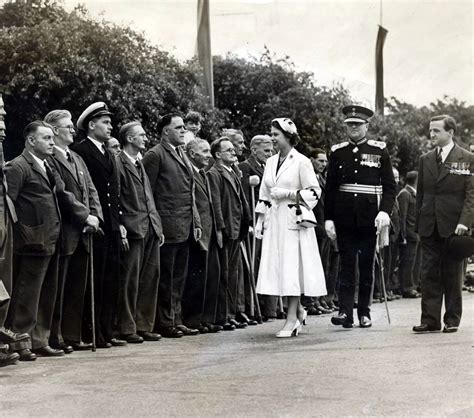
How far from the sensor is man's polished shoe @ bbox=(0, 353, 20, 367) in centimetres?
788

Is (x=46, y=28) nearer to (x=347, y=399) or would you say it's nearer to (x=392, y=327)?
(x=392, y=327)

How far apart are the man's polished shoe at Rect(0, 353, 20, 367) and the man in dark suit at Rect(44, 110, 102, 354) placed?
1.00m

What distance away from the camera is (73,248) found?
29.4 ft

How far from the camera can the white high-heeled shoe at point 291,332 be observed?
10.1m

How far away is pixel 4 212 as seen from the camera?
8.01m

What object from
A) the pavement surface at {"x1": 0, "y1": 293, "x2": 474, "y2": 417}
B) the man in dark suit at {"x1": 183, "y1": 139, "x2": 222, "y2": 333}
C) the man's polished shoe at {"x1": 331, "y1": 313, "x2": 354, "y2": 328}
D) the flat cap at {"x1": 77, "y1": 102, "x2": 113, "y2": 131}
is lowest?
the pavement surface at {"x1": 0, "y1": 293, "x2": 474, "y2": 417}

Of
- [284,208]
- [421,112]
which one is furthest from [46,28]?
[421,112]

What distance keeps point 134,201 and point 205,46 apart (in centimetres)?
1439

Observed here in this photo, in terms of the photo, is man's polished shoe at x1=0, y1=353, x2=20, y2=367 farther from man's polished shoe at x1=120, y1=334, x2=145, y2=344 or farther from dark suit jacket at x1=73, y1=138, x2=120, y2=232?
dark suit jacket at x1=73, y1=138, x2=120, y2=232

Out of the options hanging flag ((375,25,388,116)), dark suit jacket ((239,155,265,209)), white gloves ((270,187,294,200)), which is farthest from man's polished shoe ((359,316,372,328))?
hanging flag ((375,25,388,116))

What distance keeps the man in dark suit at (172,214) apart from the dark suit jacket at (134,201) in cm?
40

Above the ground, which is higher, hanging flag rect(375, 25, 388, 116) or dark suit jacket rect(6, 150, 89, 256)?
hanging flag rect(375, 25, 388, 116)

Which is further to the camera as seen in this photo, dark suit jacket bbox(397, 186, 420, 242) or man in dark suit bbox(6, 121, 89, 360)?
dark suit jacket bbox(397, 186, 420, 242)

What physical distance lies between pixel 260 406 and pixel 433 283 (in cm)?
479
